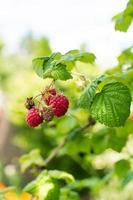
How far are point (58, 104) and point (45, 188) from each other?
445 millimetres

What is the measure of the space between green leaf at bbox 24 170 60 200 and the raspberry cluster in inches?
15.3

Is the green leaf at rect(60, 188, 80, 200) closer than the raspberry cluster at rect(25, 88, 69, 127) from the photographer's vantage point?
No

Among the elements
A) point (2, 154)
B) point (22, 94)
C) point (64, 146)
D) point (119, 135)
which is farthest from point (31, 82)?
point (119, 135)

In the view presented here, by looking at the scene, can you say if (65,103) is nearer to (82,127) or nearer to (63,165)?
(82,127)

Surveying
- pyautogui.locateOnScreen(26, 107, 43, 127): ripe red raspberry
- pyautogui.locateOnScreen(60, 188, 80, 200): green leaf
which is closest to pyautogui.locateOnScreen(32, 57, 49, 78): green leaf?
pyautogui.locateOnScreen(26, 107, 43, 127): ripe red raspberry

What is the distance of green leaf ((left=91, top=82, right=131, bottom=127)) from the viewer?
1.29 m

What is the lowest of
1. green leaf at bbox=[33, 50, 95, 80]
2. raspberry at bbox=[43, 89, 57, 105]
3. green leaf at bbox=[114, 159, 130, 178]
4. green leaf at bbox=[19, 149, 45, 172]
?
raspberry at bbox=[43, 89, 57, 105]

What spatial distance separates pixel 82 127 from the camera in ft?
7.04

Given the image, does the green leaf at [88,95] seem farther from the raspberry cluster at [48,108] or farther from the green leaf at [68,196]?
the green leaf at [68,196]

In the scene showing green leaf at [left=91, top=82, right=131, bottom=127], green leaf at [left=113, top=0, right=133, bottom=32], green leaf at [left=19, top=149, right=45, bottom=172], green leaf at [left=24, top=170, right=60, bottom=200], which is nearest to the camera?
green leaf at [left=91, top=82, right=131, bottom=127]

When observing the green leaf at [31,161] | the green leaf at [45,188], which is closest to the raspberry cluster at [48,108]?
the green leaf at [45,188]

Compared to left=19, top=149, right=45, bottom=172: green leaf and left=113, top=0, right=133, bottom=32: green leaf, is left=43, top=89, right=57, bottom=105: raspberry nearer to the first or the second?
left=113, top=0, right=133, bottom=32: green leaf

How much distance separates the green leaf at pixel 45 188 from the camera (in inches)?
64.4

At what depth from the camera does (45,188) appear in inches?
64.9
